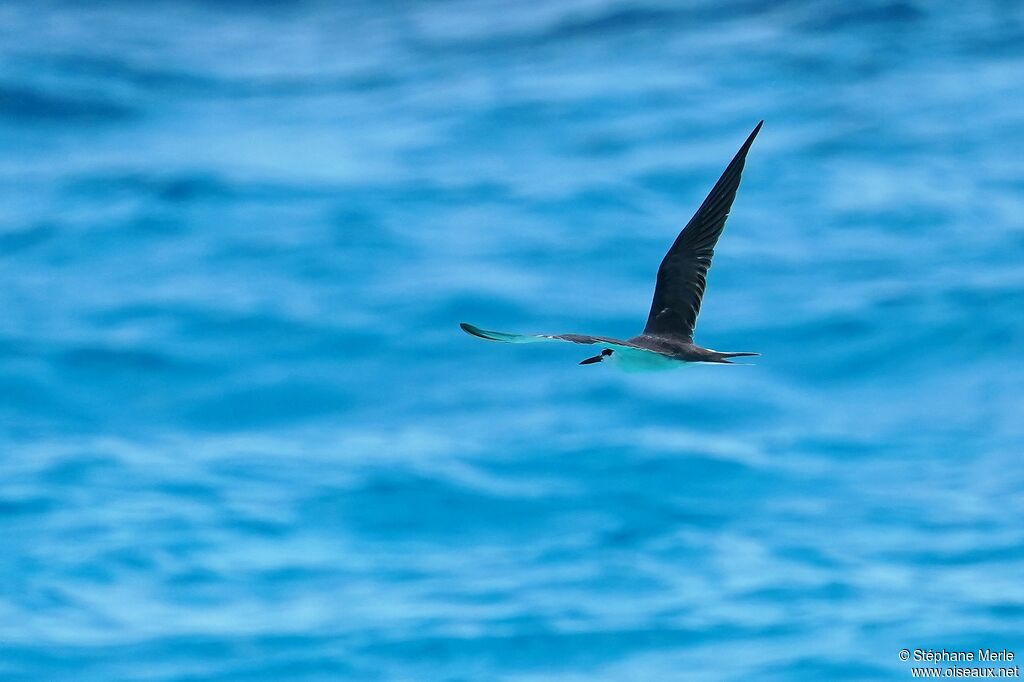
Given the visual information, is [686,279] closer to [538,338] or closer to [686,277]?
[686,277]

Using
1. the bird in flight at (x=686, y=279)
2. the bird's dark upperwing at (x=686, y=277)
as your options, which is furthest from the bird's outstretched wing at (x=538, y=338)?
the bird's dark upperwing at (x=686, y=277)

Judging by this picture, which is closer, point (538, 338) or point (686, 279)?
point (538, 338)

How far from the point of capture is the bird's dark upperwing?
9.27 meters

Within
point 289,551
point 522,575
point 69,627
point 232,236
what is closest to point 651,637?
point 522,575

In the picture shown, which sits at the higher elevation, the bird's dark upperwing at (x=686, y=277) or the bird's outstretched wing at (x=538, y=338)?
the bird's dark upperwing at (x=686, y=277)

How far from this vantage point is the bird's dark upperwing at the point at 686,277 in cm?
927

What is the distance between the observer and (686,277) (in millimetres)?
9492

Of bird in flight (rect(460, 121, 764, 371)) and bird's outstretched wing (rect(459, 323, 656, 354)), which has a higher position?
bird in flight (rect(460, 121, 764, 371))

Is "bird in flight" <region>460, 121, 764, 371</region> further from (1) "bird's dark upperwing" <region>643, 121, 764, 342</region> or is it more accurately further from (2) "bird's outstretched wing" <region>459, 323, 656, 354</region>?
(2) "bird's outstretched wing" <region>459, 323, 656, 354</region>

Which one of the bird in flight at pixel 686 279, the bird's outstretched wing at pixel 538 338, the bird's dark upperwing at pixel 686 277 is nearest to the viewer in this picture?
the bird's outstretched wing at pixel 538 338

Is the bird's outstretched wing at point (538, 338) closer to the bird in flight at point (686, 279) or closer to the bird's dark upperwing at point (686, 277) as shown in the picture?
the bird in flight at point (686, 279)

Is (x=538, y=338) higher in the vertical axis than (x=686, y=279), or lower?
lower

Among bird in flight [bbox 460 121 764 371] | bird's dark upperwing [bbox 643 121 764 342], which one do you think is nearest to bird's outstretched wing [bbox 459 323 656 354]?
bird in flight [bbox 460 121 764 371]

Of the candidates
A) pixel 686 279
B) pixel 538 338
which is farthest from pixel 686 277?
pixel 538 338
